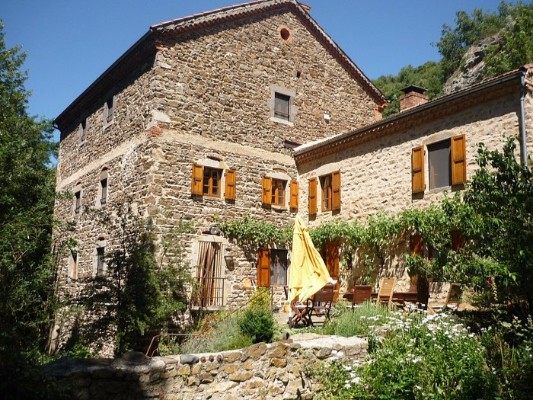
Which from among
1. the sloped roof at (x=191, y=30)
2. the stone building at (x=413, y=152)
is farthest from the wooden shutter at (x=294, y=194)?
the sloped roof at (x=191, y=30)

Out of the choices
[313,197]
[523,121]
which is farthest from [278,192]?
[523,121]

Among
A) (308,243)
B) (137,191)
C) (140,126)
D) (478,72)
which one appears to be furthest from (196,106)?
(478,72)

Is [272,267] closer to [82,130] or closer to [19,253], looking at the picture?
[19,253]

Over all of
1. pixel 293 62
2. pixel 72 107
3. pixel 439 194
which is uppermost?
pixel 293 62

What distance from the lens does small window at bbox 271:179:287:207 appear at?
49.9 ft

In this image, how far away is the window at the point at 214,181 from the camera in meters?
13.3

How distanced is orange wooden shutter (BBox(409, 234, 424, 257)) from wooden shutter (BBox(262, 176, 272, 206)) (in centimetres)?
498

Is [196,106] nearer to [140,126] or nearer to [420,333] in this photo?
[140,126]

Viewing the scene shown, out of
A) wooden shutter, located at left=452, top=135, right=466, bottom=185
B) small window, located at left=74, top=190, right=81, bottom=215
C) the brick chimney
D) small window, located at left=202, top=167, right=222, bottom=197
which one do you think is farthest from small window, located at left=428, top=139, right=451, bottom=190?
small window, located at left=74, top=190, right=81, bottom=215

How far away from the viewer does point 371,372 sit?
21.1ft

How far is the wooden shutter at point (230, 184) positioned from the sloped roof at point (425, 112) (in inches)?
108

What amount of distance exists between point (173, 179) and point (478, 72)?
19.9m

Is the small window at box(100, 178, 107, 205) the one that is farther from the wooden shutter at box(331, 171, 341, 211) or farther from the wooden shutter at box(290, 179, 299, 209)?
the wooden shutter at box(331, 171, 341, 211)

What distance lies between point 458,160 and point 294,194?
6039 millimetres
